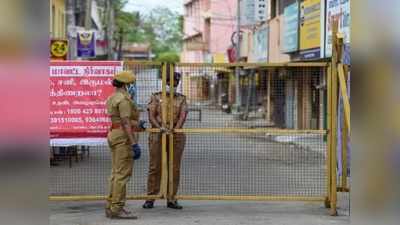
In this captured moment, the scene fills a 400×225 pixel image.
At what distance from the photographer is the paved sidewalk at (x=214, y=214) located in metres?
8.52

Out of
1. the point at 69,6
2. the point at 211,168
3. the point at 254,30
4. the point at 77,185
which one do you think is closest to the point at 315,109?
the point at 211,168

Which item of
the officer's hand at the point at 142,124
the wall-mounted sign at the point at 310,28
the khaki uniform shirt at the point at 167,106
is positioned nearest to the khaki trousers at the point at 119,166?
the officer's hand at the point at 142,124

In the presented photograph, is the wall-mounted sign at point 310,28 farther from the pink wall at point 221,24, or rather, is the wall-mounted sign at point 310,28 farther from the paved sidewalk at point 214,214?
the pink wall at point 221,24

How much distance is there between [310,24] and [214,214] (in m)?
14.1

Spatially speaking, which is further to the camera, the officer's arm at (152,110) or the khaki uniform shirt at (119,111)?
the officer's arm at (152,110)

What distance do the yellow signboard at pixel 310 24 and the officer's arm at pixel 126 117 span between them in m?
13.4

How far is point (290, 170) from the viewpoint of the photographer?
13516 millimetres

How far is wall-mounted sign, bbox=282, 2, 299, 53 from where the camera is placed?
24.3 metres

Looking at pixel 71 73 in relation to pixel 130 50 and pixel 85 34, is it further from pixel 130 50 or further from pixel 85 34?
pixel 130 50

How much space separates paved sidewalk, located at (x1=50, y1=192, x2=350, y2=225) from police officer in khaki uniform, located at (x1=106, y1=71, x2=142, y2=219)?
281 millimetres

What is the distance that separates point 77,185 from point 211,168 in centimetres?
238

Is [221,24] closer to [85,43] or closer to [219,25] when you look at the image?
[219,25]

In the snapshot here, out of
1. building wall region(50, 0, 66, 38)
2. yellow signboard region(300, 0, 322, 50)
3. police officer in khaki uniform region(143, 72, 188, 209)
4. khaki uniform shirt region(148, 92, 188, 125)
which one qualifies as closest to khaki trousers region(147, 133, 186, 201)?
police officer in khaki uniform region(143, 72, 188, 209)

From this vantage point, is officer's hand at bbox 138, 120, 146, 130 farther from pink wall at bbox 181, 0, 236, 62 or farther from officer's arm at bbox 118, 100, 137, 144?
pink wall at bbox 181, 0, 236, 62
